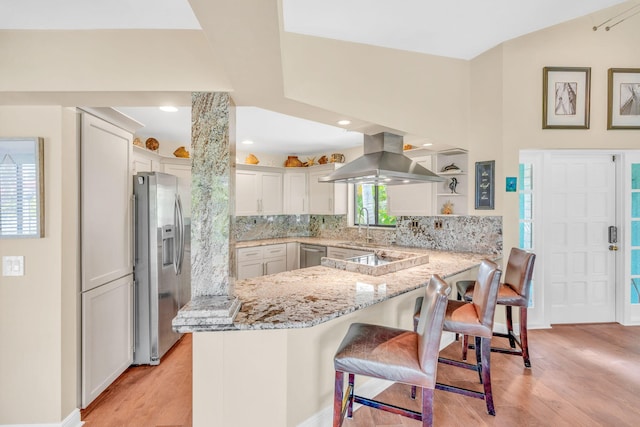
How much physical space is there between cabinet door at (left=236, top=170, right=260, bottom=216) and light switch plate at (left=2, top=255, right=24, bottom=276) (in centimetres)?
314

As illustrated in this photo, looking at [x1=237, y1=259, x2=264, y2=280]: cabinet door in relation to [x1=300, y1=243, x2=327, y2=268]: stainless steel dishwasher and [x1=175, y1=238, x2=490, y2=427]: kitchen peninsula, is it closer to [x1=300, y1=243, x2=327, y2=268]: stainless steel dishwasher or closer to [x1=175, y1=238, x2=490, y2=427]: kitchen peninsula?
[x1=300, y1=243, x2=327, y2=268]: stainless steel dishwasher

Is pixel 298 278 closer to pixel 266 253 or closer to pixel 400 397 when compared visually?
pixel 400 397

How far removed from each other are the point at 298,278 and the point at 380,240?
2.71 meters

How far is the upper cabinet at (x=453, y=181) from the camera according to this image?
12.0 ft

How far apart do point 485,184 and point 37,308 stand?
4.10m

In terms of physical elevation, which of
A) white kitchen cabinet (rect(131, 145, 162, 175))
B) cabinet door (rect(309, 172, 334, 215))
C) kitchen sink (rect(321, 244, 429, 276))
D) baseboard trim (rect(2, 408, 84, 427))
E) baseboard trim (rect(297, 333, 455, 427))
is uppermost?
white kitchen cabinet (rect(131, 145, 162, 175))

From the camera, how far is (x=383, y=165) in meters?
2.54

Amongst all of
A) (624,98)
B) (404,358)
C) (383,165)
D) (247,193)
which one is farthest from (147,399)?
(624,98)

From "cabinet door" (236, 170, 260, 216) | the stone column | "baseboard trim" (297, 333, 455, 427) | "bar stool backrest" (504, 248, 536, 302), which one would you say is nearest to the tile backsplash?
"cabinet door" (236, 170, 260, 216)

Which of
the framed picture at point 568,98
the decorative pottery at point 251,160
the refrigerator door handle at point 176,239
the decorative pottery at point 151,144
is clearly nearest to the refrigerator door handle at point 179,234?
the refrigerator door handle at point 176,239

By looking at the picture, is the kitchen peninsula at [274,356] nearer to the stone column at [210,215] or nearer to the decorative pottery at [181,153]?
the stone column at [210,215]

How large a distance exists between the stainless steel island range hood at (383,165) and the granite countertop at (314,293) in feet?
2.74

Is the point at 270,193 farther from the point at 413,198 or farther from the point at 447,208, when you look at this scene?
the point at 447,208

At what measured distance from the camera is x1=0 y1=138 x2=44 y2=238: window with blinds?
1910mm
